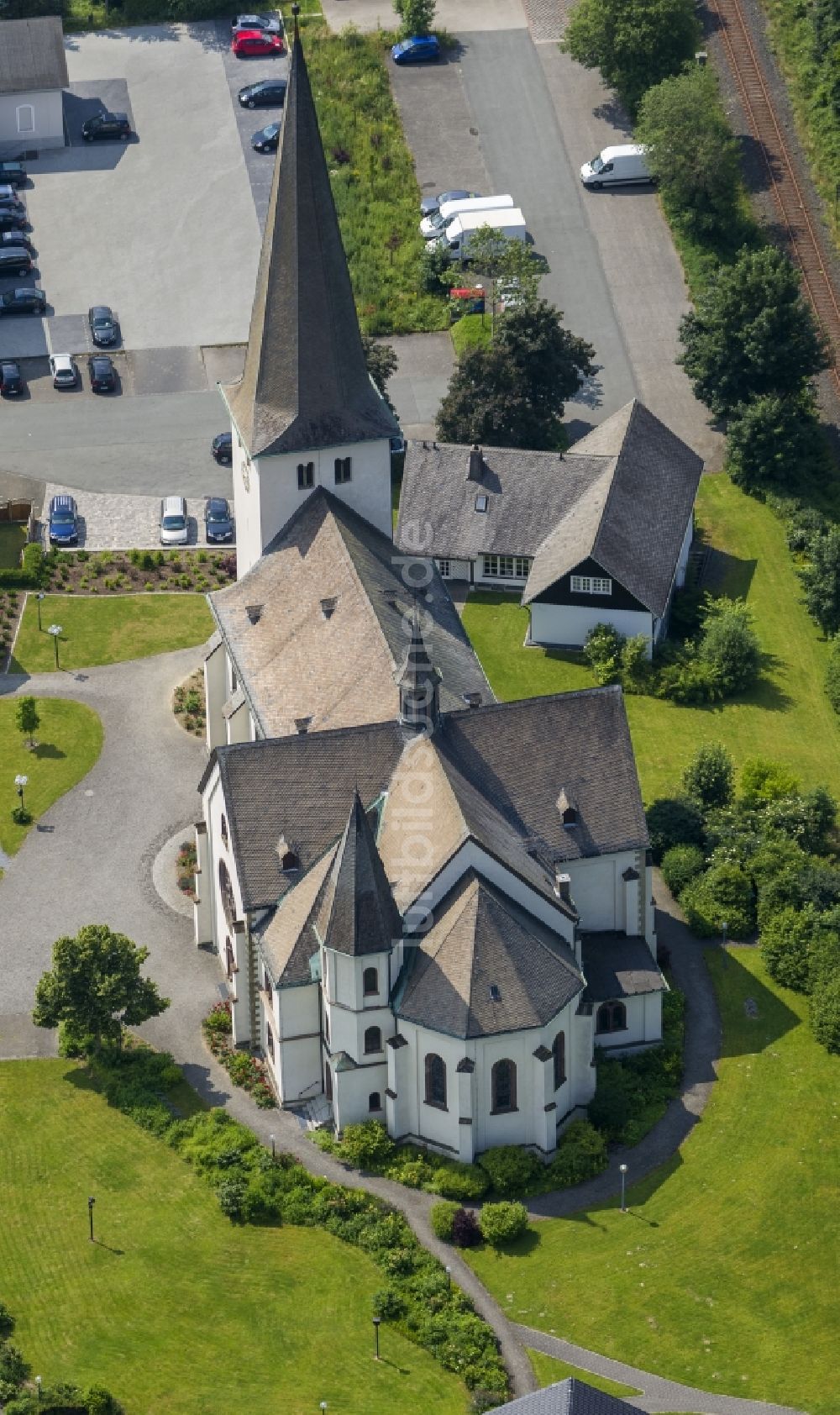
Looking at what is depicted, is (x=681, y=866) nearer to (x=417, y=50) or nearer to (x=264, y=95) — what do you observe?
(x=264, y=95)

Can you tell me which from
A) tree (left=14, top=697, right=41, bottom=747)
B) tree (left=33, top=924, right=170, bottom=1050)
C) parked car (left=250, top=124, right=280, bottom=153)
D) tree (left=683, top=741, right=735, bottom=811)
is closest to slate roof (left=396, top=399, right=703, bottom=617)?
tree (left=683, top=741, right=735, bottom=811)

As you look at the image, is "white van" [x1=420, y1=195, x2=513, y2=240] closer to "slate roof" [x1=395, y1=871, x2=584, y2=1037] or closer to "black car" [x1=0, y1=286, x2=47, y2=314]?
"black car" [x1=0, y1=286, x2=47, y2=314]

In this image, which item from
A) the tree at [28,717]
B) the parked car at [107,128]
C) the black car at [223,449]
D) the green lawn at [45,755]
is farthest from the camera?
the parked car at [107,128]

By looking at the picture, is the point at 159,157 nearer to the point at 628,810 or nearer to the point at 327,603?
the point at 327,603

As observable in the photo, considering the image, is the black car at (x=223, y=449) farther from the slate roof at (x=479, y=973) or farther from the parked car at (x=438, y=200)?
the slate roof at (x=479, y=973)

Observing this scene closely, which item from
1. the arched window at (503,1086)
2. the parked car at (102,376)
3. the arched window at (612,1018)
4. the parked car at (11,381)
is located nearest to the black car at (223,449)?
the parked car at (102,376)

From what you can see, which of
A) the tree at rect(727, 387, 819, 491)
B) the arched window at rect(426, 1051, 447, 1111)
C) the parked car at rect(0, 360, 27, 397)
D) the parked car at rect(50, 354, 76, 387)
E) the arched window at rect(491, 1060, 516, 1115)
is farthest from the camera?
the parked car at rect(50, 354, 76, 387)

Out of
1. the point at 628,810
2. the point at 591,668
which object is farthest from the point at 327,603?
the point at 591,668
